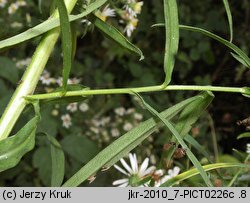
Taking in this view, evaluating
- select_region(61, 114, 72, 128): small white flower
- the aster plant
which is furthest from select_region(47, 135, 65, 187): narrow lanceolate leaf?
select_region(61, 114, 72, 128): small white flower

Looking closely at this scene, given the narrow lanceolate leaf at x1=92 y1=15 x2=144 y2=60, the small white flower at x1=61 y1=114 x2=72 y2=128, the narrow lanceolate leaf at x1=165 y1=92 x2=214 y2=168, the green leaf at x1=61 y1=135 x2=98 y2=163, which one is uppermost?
the small white flower at x1=61 y1=114 x2=72 y2=128

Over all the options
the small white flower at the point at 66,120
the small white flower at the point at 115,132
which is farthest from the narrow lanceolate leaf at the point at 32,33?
the small white flower at the point at 115,132

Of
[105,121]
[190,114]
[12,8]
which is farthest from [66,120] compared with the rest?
[190,114]

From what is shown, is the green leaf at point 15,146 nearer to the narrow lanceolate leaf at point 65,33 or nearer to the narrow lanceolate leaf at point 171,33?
the narrow lanceolate leaf at point 65,33

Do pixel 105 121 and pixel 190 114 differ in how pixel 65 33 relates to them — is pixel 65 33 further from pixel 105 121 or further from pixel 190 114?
pixel 105 121

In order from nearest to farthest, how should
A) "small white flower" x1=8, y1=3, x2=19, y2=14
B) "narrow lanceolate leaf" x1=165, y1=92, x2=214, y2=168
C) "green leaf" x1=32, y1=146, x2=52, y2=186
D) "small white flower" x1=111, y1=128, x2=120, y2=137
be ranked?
"narrow lanceolate leaf" x1=165, y1=92, x2=214, y2=168 < "green leaf" x1=32, y1=146, x2=52, y2=186 < "small white flower" x1=8, y1=3, x2=19, y2=14 < "small white flower" x1=111, y1=128, x2=120, y2=137

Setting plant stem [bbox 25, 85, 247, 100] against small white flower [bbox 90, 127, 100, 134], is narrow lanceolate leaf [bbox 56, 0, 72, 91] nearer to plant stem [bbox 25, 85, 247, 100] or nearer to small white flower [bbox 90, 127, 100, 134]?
plant stem [bbox 25, 85, 247, 100]
